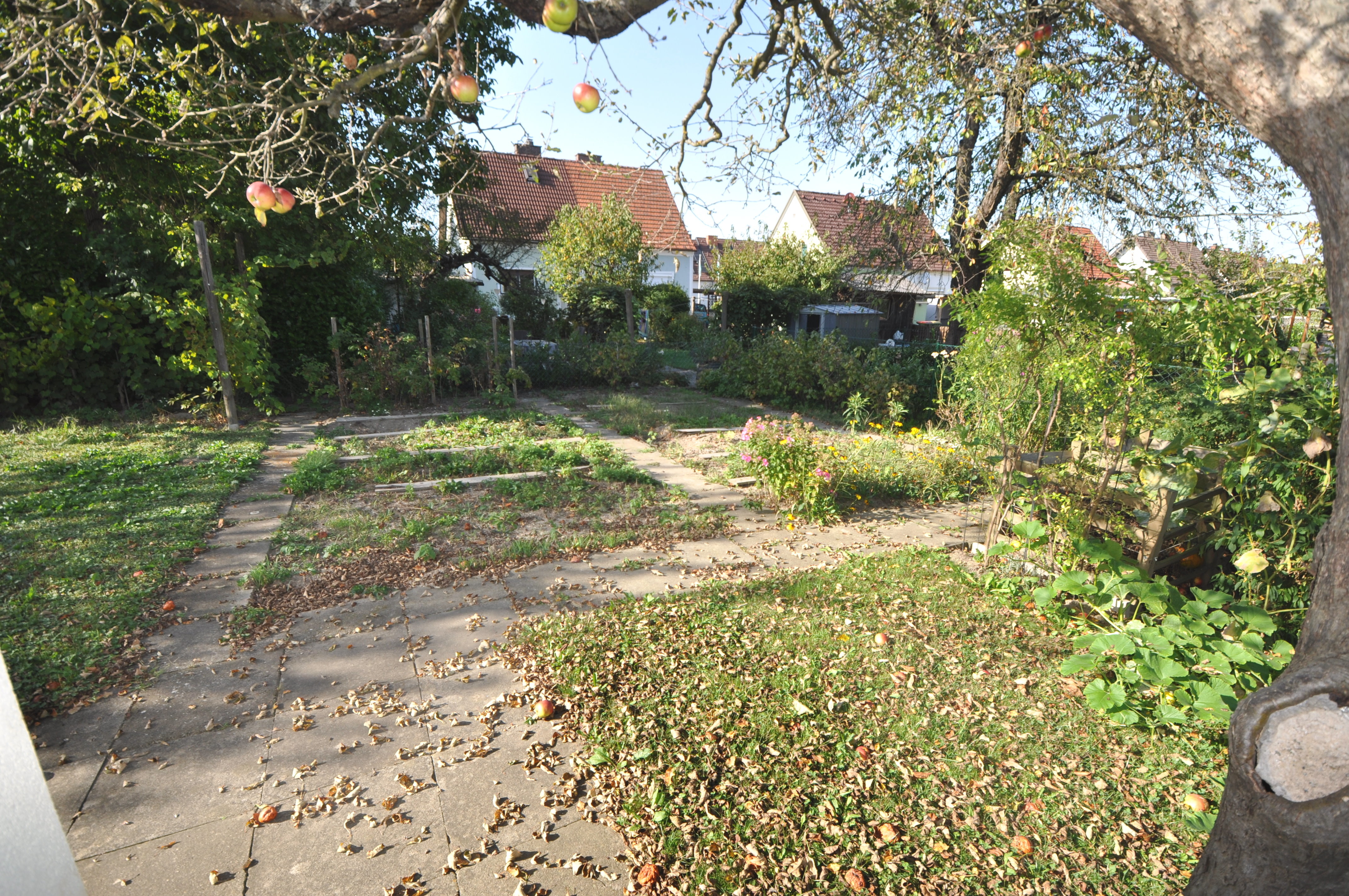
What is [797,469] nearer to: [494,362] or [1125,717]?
[1125,717]

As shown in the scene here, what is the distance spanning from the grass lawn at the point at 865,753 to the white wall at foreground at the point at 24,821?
1.61 metres

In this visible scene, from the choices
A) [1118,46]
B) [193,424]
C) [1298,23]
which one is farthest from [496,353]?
[1298,23]

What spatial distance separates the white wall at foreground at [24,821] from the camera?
972 mm

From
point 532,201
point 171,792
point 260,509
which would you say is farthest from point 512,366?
point 532,201

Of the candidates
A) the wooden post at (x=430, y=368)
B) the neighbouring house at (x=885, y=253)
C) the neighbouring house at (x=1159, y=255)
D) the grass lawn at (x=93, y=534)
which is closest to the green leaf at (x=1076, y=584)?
the neighbouring house at (x=1159, y=255)

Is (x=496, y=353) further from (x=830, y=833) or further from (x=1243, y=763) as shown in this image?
(x=1243, y=763)

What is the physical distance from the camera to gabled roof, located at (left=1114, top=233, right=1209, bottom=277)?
203 inches

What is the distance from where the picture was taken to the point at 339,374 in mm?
10367

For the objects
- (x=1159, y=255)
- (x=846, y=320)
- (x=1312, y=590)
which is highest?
(x=1159, y=255)

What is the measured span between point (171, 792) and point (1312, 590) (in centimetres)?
353

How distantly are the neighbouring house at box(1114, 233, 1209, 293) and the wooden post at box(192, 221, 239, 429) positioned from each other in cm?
987

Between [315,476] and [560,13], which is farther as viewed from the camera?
[315,476]

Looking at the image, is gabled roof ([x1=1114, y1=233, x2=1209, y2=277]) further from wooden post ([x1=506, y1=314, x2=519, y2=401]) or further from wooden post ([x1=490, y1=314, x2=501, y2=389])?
wooden post ([x1=490, y1=314, x2=501, y2=389])

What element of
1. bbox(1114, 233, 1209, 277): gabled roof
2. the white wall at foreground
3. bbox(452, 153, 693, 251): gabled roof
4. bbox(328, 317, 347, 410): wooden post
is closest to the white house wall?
bbox(452, 153, 693, 251): gabled roof
